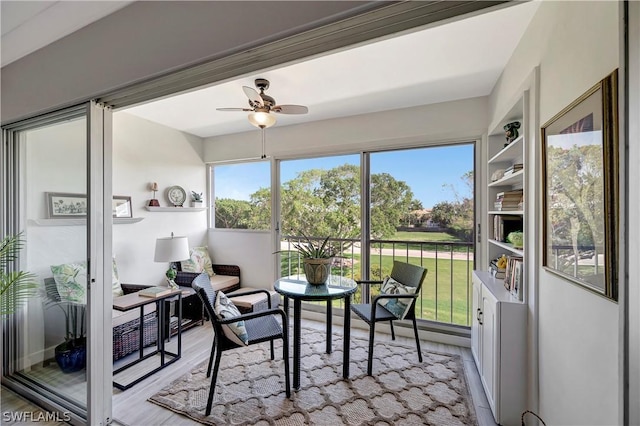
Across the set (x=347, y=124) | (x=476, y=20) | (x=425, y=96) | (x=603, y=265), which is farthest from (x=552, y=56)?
(x=347, y=124)

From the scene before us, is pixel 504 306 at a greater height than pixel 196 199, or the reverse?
pixel 196 199

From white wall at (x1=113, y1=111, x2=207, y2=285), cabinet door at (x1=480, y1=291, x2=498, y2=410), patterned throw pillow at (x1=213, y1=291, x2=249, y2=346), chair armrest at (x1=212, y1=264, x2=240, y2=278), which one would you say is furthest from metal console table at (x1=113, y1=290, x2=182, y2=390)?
cabinet door at (x1=480, y1=291, x2=498, y2=410)

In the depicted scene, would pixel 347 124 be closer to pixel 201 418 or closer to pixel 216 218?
pixel 216 218

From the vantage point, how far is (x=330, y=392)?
2.07 m

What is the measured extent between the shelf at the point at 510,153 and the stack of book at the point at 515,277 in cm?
83

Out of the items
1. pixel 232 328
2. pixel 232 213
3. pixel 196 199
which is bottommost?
pixel 232 328

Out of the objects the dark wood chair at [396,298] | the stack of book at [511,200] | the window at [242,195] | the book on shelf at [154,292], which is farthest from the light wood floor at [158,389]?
the window at [242,195]

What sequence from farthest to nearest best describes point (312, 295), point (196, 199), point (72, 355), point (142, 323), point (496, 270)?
point (196, 199)
point (142, 323)
point (496, 270)
point (312, 295)
point (72, 355)

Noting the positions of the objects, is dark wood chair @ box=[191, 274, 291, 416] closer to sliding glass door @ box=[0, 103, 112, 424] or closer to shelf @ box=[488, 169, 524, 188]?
sliding glass door @ box=[0, 103, 112, 424]

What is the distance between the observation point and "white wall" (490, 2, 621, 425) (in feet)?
3.23

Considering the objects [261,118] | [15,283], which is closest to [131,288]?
[15,283]

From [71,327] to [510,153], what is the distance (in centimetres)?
357

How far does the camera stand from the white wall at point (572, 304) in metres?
0.98

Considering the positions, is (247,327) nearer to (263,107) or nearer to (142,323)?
(142,323)
